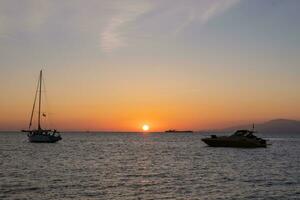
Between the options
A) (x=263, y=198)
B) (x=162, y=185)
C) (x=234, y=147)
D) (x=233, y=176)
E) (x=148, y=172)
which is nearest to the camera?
(x=263, y=198)

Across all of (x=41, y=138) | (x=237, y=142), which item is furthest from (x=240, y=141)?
(x=41, y=138)

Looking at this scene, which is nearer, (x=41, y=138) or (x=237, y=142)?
(x=237, y=142)

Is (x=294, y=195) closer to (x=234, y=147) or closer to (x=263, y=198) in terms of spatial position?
(x=263, y=198)

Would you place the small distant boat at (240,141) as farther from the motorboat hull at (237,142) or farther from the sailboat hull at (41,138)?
the sailboat hull at (41,138)

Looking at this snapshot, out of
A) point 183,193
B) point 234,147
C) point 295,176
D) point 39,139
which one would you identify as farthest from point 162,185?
point 39,139

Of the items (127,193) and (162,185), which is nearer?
(127,193)

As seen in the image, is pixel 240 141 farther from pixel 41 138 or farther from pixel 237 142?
pixel 41 138

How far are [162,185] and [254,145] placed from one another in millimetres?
67244

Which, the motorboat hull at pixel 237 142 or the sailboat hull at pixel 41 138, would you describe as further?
the sailboat hull at pixel 41 138

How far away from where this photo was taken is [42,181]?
134ft

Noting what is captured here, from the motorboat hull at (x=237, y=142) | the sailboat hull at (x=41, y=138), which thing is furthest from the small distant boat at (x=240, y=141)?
the sailboat hull at (x=41, y=138)

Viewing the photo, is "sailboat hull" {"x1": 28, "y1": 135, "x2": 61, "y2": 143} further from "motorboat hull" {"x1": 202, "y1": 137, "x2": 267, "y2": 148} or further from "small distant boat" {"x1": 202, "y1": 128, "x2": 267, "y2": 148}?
"motorboat hull" {"x1": 202, "y1": 137, "x2": 267, "y2": 148}

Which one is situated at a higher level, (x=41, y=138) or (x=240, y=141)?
(x=41, y=138)

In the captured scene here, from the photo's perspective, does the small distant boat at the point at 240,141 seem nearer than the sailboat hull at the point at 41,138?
Yes
